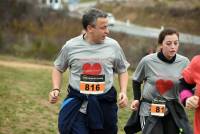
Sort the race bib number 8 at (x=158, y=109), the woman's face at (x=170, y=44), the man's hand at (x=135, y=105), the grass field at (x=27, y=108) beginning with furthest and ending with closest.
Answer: the grass field at (x=27, y=108)
the man's hand at (x=135, y=105)
the race bib number 8 at (x=158, y=109)
the woman's face at (x=170, y=44)

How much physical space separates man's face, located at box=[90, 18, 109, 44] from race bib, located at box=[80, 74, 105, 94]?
378mm

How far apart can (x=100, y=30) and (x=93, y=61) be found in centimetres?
31

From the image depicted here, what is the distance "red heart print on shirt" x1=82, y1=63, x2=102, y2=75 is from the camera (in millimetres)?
5895

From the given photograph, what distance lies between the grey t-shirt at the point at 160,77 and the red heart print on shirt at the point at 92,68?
38.3 inches

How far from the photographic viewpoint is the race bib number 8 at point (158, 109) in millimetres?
6551

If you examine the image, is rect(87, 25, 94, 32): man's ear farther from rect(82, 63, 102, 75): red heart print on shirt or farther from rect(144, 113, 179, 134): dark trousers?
rect(144, 113, 179, 134): dark trousers

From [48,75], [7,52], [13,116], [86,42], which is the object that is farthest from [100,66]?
[7,52]

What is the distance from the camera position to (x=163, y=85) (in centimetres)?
659

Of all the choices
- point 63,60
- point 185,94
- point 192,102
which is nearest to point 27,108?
point 63,60

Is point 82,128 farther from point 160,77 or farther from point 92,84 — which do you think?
point 160,77

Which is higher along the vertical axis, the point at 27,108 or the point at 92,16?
the point at 92,16

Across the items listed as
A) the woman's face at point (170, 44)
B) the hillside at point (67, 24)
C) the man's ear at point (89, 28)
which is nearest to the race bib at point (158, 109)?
the woman's face at point (170, 44)

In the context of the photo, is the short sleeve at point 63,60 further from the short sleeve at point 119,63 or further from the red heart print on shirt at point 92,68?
the short sleeve at point 119,63

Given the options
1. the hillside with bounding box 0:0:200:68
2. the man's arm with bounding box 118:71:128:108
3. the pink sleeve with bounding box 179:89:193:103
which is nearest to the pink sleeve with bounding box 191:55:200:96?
the pink sleeve with bounding box 179:89:193:103
